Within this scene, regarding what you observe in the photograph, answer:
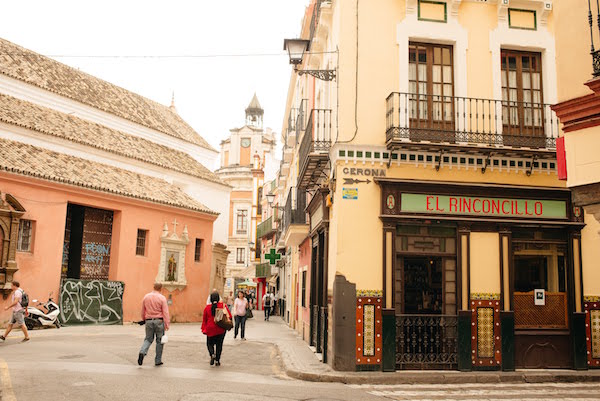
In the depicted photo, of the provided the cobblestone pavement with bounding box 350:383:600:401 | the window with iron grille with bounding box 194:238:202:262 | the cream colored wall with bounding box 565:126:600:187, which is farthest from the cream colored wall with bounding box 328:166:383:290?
the window with iron grille with bounding box 194:238:202:262

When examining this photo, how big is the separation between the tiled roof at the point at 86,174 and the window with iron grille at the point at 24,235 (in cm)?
174

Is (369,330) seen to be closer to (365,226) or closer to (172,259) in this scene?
(365,226)

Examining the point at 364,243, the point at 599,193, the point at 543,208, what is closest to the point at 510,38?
the point at 543,208

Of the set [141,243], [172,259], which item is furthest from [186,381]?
[172,259]

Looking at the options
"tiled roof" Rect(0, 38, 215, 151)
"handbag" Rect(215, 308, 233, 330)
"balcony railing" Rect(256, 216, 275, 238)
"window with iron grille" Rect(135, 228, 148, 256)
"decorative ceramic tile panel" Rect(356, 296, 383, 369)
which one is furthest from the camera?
"balcony railing" Rect(256, 216, 275, 238)

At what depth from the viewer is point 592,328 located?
12172 millimetres

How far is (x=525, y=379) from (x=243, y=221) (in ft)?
180

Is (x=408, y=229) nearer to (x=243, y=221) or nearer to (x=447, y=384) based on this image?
(x=447, y=384)

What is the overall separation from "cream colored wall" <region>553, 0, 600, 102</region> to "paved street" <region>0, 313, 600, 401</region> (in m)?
4.77

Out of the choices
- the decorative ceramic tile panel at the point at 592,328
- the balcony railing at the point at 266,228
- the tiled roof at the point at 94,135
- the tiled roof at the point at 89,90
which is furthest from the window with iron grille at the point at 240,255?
the decorative ceramic tile panel at the point at 592,328

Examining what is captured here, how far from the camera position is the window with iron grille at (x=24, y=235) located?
2133 centimetres

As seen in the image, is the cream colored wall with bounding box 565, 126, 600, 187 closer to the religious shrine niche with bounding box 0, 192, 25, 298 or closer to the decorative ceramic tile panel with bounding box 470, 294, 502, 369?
the decorative ceramic tile panel with bounding box 470, 294, 502, 369

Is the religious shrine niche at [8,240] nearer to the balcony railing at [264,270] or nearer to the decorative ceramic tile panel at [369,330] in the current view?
the decorative ceramic tile panel at [369,330]

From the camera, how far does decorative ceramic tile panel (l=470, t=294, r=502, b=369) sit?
1176cm
